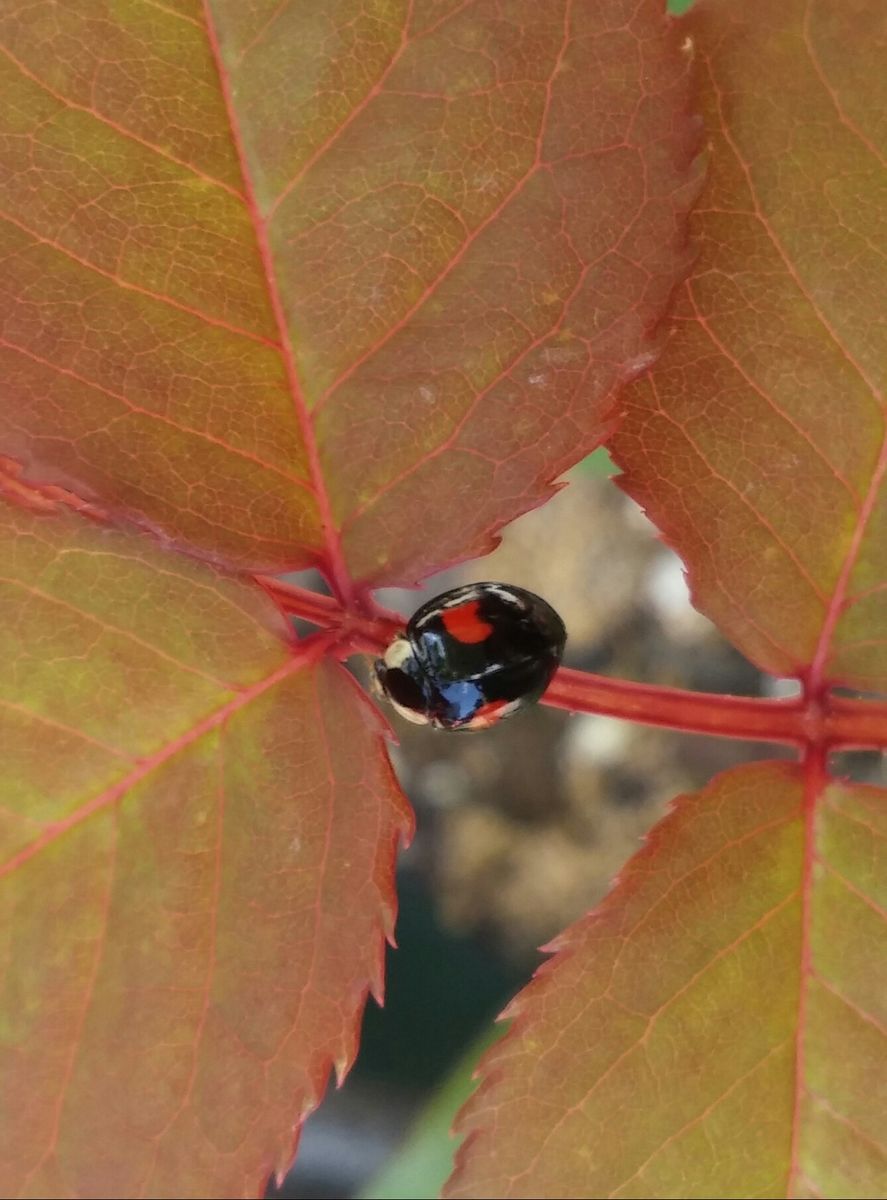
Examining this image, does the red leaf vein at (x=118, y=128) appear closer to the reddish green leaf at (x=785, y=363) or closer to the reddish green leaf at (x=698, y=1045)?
the reddish green leaf at (x=785, y=363)

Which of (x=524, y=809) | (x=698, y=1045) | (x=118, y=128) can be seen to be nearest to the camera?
(x=118, y=128)

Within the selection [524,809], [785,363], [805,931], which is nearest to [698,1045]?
[805,931]

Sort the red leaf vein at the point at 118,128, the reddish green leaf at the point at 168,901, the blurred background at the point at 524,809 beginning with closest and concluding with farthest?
the red leaf vein at the point at 118,128
the reddish green leaf at the point at 168,901
the blurred background at the point at 524,809

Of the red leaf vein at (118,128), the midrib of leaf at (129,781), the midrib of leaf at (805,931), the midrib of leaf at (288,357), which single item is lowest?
the midrib of leaf at (805,931)

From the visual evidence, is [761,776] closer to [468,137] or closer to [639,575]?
[468,137]

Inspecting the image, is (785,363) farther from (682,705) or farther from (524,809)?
(524,809)

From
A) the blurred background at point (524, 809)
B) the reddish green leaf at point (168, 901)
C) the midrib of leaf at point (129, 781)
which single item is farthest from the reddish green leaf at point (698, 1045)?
the blurred background at point (524, 809)
